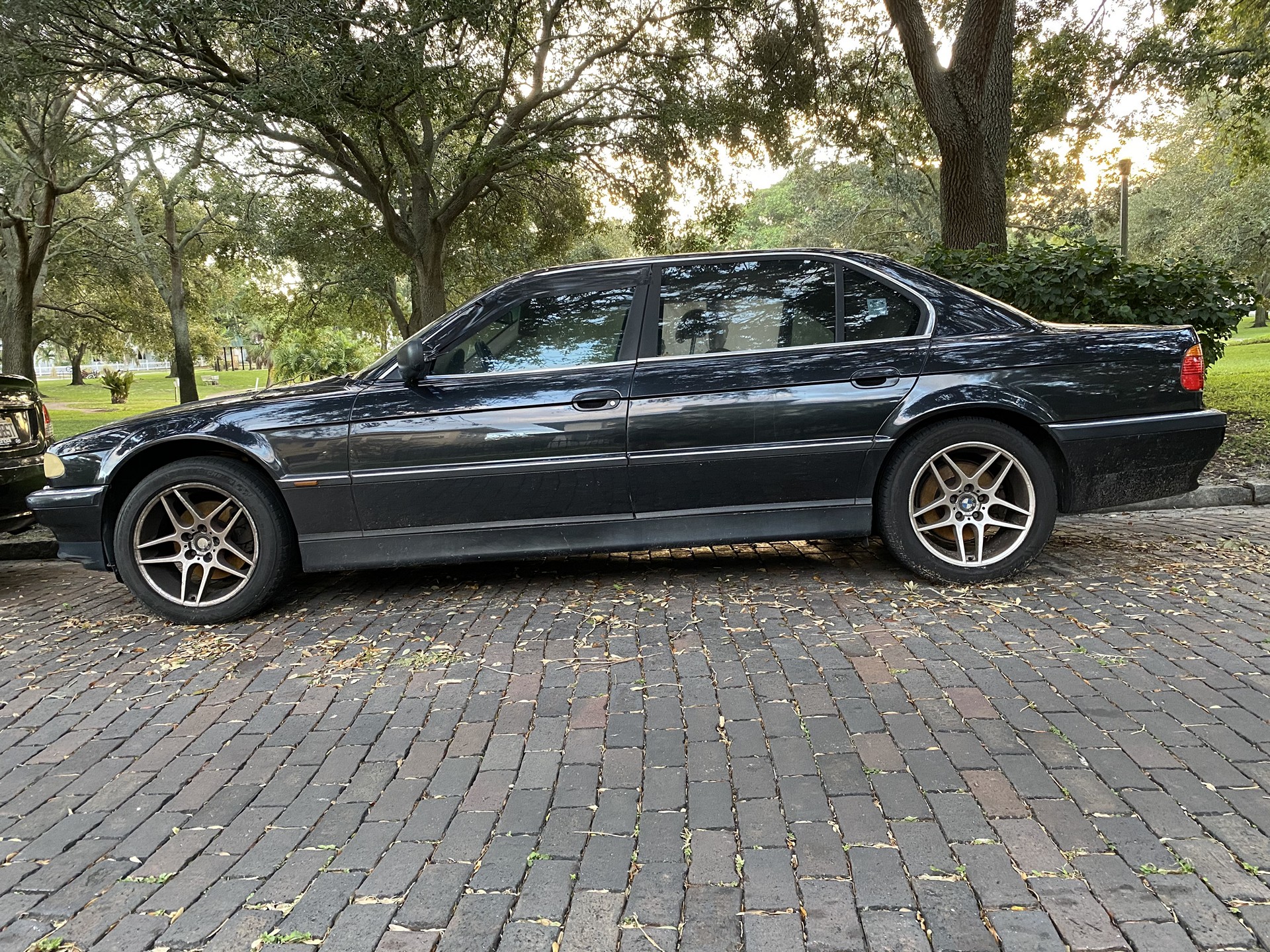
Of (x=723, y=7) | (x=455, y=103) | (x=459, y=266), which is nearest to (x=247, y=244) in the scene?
(x=459, y=266)

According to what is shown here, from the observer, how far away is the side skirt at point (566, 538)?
170 inches

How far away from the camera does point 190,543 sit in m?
4.34

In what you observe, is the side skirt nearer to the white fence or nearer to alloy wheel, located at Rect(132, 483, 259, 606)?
alloy wheel, located at Rect(132, 483, 259, 606)

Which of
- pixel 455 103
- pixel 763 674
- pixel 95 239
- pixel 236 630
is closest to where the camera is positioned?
pixel 763 674

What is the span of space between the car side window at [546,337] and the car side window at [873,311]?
45.2 inches

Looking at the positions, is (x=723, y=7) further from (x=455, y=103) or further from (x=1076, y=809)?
(x=1076, y=809)

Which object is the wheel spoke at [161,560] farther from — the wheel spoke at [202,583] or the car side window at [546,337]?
the car side window at [546,337]

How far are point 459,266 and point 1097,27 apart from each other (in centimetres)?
1547

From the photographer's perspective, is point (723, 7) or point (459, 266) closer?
point (723, 7)

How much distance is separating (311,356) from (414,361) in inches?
1342

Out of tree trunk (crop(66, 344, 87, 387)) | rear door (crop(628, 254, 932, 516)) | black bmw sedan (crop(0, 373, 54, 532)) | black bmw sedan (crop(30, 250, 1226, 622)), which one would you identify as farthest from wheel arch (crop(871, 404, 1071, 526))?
tree trunk (crop(66, 344, 87, 387))

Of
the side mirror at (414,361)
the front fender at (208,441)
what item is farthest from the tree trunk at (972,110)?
the front fender at (208,441)

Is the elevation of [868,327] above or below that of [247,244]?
below

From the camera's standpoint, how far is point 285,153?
16031mm
